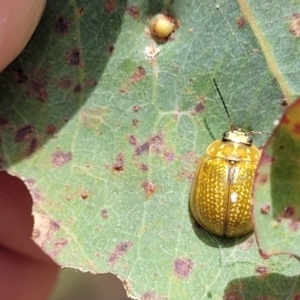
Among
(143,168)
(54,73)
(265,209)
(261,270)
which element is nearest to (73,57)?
(54,73)

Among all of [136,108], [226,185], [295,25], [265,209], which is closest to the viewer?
[265,209]

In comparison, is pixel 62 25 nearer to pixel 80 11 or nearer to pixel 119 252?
pixel 80 11

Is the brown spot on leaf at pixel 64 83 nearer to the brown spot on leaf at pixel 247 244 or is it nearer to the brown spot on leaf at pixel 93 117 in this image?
the brown spot on leaf at pixel 93 117

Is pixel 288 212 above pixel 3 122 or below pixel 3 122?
below

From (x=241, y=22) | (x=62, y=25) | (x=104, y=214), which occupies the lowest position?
(x=104, y=214)

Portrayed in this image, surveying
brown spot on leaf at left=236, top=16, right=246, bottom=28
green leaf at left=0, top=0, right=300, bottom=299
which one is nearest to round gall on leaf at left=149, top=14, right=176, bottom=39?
green leaf at left=0, top=0, right=300, bottom=299
